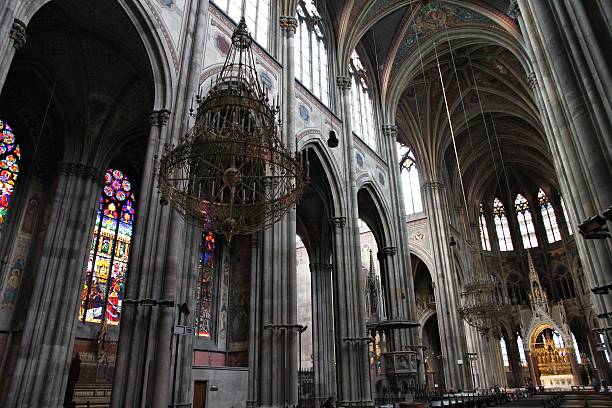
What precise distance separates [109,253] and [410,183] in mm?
18099

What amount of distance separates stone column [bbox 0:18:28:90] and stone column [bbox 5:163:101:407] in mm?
6443

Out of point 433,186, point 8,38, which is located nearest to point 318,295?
point 433,186

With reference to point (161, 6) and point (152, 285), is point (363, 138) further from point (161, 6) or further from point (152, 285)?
point (152, 285)

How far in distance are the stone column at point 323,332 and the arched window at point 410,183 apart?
8.88 m

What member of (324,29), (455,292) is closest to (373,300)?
(455,292)

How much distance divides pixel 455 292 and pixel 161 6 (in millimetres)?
19613

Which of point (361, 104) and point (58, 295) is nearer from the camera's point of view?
point (58, 295)

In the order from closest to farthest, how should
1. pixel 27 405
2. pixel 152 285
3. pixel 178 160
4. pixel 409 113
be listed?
pixel 178 160, pixel 152 285, pixel 27 405, pixel 409 113

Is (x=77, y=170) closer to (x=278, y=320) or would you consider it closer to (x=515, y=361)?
(x=278, y=320)

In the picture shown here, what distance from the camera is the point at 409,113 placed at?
80.7 feet

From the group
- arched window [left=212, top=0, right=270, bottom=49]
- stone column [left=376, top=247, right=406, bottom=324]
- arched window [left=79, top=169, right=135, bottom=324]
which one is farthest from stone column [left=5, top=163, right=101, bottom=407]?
stone column [left=376, top=247, right=406, bottom=324]

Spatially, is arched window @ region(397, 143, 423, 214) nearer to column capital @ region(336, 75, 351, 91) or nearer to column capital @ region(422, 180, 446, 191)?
column capital @ region(422, 180, 446, 191)

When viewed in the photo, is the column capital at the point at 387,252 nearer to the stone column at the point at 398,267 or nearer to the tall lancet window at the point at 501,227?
the stone column at the point at 398,267

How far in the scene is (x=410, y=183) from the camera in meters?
26.3
